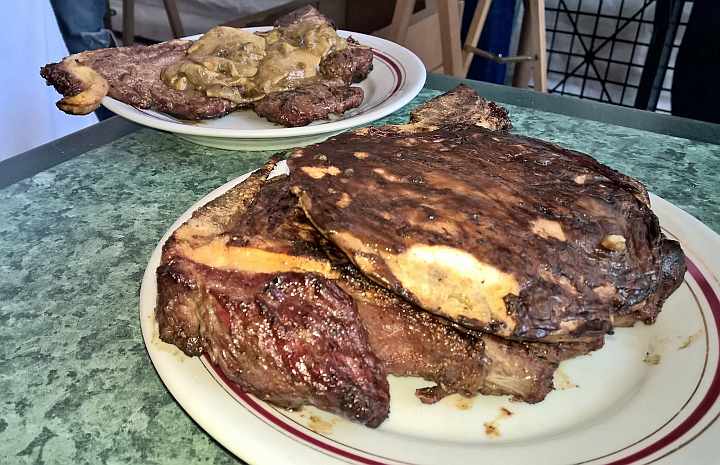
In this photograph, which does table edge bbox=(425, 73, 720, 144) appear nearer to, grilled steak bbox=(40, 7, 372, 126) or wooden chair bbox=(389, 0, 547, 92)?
grilled steak bbox=(40, 7, 372, 126)

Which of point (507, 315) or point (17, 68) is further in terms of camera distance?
point (17, 68)

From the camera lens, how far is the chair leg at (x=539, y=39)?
2.98 m

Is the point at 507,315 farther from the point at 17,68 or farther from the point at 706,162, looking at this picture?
the point at 17,68

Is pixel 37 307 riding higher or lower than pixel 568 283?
lower

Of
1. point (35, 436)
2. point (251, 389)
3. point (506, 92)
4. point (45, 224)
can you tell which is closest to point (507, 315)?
point (251, 389)

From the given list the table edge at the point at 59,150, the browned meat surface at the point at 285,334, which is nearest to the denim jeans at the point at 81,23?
the table edge at the point at 59,150

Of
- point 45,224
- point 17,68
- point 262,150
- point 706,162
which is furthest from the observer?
A: point 17,68

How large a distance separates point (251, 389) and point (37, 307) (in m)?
0.56

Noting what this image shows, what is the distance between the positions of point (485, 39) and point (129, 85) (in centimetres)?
247

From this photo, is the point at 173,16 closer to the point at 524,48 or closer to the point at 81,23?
the point at 81,23

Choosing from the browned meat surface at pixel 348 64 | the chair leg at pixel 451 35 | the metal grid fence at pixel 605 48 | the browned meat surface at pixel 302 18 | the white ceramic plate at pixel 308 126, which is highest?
the browned meat surface at pixel 302 18

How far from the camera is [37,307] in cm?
115

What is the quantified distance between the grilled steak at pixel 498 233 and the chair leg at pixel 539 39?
223cm

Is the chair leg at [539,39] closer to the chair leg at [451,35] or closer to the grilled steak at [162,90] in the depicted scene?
the chair leg at [451,35]
